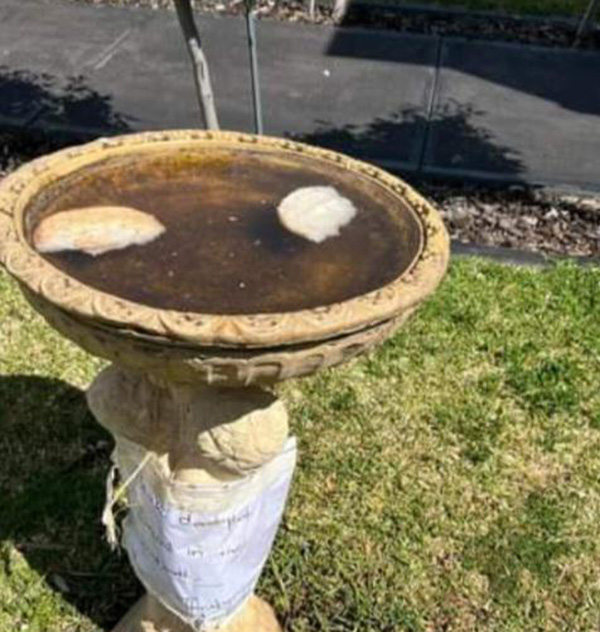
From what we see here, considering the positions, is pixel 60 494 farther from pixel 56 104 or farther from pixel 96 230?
pixel 56 104

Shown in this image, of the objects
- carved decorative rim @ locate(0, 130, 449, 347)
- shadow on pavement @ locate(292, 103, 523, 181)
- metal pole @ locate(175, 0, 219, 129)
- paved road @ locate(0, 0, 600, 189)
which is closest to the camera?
carved decorative rim @ locate(0, 130, 449, 347)

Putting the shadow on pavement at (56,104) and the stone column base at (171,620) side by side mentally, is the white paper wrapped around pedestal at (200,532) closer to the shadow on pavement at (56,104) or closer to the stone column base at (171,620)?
the stone column base at (171,620)

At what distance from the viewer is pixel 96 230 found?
2.56 metres

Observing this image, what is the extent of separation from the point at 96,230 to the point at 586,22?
6699 millimetres

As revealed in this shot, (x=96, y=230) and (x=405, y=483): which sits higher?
(x=96, y=230)

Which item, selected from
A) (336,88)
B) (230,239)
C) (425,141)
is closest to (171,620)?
(230,239)

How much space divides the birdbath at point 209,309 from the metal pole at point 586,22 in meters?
5.85

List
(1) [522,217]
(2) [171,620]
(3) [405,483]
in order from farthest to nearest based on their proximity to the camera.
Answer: (1) [522,217], (3) [405,483], (2) [171,620]

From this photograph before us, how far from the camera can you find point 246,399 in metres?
2.55

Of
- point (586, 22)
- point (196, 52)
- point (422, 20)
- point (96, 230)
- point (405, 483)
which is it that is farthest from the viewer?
point (422, 20)

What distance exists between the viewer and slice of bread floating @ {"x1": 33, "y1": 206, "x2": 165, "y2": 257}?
2502 mm

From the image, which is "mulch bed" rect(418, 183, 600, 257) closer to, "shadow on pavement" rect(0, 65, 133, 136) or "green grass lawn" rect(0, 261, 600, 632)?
"green grass lawn" rect(0, 261, 600, 632)

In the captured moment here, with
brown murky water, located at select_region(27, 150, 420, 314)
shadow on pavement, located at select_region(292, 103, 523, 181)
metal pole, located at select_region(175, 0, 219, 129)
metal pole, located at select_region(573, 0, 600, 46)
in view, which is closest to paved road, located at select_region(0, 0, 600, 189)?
shadow on pavement, located at select_region(292, 103, 523, 181)

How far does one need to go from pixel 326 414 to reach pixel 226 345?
206 cm
